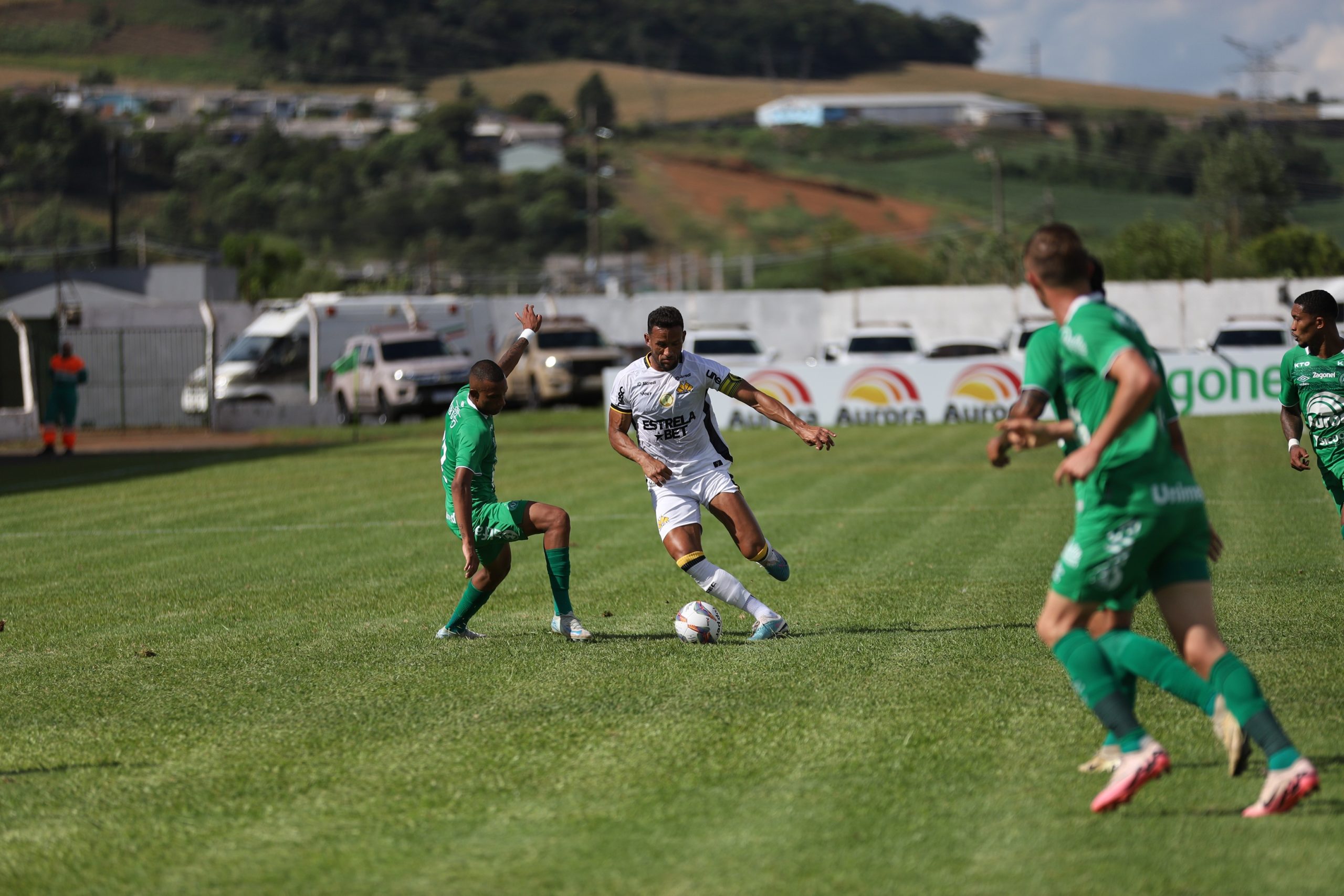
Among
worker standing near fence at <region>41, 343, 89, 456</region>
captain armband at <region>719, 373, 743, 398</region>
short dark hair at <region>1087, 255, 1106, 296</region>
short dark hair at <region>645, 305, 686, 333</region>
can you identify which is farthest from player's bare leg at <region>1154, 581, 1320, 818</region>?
worker standing near fence at <region>41, 343, 89, 456</region>

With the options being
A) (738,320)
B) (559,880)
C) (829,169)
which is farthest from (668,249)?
(559,880)

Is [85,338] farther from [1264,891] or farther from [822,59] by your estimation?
[822,59]

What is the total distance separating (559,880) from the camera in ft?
16.2

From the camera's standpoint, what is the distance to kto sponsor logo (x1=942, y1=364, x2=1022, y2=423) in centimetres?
3062

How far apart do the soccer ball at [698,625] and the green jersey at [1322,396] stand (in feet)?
12.6

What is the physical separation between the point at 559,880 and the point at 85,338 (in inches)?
1399

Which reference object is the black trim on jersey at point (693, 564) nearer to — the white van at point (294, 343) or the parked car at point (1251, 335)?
the parked car at point (1251, 335)

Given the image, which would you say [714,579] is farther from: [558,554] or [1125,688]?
[1125,688]

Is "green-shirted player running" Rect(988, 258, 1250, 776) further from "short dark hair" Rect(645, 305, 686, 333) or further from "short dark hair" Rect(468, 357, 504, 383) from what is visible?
"short dark hair" Rect(468, 357, 504, 383)

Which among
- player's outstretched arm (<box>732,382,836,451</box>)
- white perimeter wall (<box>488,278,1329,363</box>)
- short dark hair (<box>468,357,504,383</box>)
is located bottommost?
player's outstretched arm (<box>732,382,836,451</box>)

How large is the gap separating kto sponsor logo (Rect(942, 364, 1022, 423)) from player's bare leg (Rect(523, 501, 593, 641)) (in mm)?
22011

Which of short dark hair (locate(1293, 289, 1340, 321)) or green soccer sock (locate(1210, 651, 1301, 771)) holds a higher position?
short dark hair (locate(1293, 289, 1340, 321))

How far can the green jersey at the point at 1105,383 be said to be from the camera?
5375mm

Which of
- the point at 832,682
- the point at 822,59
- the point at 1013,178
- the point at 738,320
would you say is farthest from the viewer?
the point at 822,59
